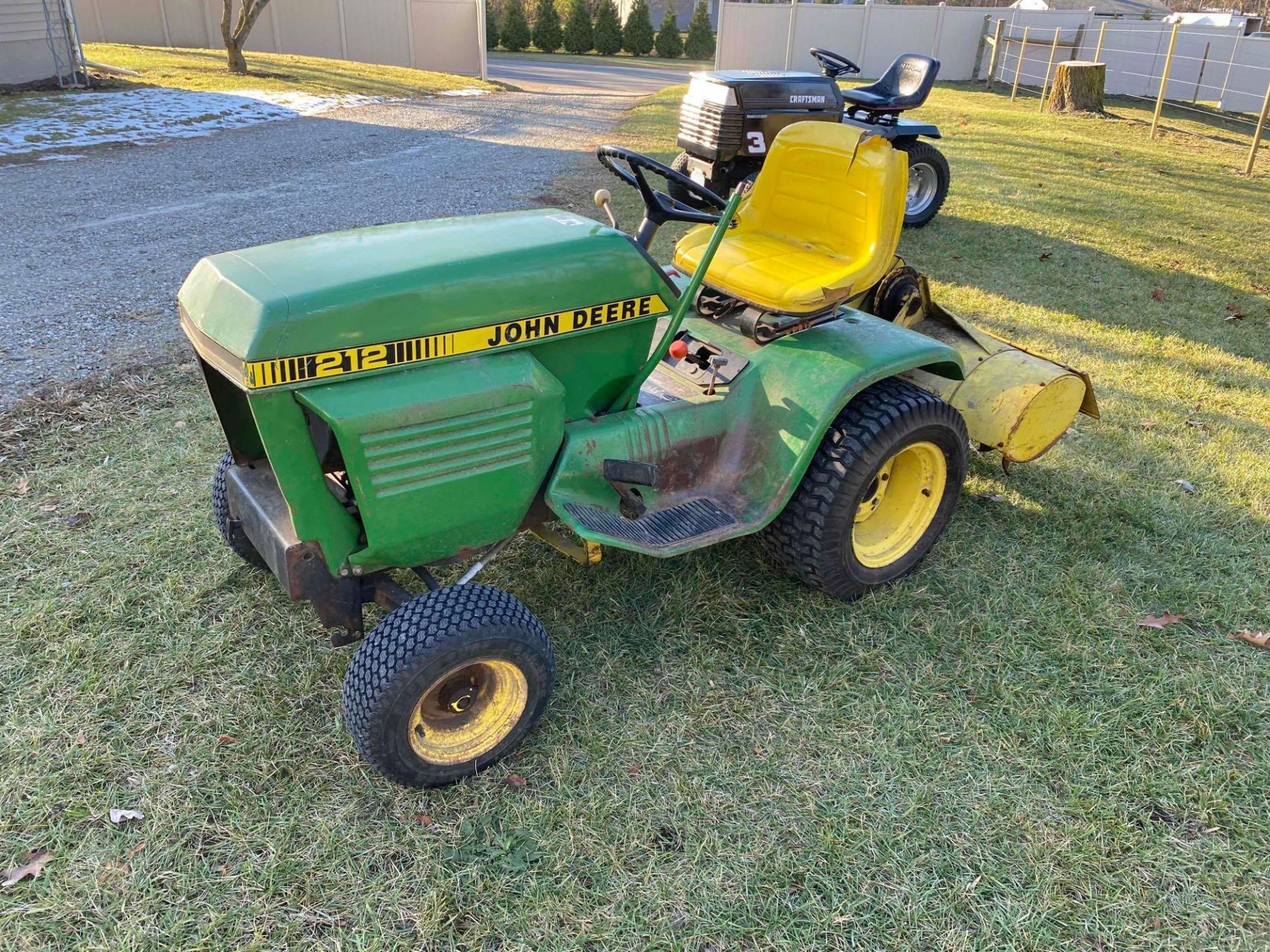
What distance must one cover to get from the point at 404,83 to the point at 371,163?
9181mm

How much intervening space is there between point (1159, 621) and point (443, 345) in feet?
8.00

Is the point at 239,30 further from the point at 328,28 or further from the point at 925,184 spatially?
the point at 925,184

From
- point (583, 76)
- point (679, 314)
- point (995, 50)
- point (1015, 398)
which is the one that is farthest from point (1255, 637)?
point (583, 76)

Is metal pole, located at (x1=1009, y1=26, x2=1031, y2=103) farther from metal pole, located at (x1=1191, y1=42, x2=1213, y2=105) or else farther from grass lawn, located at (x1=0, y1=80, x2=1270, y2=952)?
grass lawn, located at (x1=0, y1=80, x2=1270, y2=952)

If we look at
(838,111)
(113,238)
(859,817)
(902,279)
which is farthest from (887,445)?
(113,238)

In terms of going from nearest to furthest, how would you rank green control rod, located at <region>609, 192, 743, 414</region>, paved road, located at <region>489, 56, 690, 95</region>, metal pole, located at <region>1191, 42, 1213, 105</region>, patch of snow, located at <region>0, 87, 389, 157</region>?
green control rod, located at <region>609, 192, 743, 414</region> < patch of snow, located at <region>0, 87, 389, 157</region> < metal pole, located at <region>1191, 42, 1213, 105</region> < paved road, located at <region>489, 56, 690, 95</region>

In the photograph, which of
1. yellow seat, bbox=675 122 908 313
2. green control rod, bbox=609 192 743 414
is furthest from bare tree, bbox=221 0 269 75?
green control rod, bbox=609 192 743 414

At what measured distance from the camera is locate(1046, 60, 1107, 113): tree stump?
13852 millimetres

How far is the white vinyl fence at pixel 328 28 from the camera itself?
72.6ft

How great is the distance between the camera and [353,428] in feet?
6.79

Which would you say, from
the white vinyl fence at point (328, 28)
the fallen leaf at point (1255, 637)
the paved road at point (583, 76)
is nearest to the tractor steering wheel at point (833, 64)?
the fallen leaf at point (1255, 637)

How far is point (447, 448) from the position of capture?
222 cm

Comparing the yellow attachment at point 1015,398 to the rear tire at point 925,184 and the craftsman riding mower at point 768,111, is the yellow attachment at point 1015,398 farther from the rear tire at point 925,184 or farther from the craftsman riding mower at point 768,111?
the rear tire at point 925,184

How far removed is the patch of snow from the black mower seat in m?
7.97
